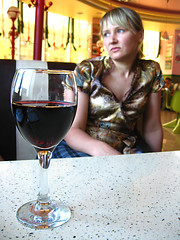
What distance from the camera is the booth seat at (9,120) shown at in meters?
1.17

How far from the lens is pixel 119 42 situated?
1.21 m

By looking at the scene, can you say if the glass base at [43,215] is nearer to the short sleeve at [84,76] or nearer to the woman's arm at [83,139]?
the woman's arm at [83,139]

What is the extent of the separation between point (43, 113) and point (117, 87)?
3.14 feet

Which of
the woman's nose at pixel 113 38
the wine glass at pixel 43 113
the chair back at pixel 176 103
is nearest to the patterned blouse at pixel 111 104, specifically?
the woman's nose at pixel 113 38

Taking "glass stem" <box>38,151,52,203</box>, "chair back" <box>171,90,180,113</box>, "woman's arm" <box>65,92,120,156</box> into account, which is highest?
"glass stem" <box>38,151,52,203</box>

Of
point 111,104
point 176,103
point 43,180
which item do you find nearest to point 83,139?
point 111,104

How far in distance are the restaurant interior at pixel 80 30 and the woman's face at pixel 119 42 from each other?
6.25m

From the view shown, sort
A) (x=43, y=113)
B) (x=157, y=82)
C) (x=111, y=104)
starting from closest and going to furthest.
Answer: (x=43, y=113) → (x=111, y=104) → (x=157, y=82)

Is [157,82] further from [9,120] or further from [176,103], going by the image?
[176,103]

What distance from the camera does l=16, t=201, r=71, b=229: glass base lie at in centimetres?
29

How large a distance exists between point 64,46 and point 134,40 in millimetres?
8554

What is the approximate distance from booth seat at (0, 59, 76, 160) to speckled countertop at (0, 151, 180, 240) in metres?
0.75

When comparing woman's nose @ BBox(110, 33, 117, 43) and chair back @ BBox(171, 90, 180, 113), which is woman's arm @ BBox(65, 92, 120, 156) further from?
chair back @ BBox(171, 90, 180, 113)

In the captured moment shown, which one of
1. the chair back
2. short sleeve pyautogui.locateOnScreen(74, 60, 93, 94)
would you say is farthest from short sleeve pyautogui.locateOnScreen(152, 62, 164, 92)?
the chair back
